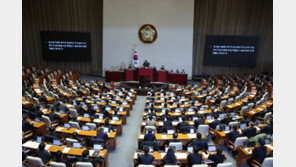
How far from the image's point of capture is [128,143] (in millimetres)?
7766

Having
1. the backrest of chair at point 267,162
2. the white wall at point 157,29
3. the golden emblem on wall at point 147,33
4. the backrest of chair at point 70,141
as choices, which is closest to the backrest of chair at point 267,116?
the backrest of chair at point 267,162

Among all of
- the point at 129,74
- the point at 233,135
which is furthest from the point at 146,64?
the point at 233,135

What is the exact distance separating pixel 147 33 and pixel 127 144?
45.0ft

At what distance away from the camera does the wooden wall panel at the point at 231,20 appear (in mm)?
18828

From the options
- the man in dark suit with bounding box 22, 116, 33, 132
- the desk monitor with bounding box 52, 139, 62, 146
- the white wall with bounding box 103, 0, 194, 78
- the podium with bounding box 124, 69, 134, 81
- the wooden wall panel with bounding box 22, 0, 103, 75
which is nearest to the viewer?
the desk monitor with bounding box 52, 139, 62, 146

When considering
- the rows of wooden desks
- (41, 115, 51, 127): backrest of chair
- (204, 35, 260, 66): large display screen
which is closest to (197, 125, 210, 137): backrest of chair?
the rows of wooden desks

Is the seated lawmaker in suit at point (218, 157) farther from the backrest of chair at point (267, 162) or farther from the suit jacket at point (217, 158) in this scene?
the backrest of chair at point (267, 162)

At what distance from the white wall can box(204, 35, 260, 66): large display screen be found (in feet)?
6.78

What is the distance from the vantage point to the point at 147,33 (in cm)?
1920

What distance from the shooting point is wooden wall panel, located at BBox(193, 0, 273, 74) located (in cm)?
1883

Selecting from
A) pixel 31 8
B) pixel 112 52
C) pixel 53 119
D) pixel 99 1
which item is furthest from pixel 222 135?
pixel 31 8

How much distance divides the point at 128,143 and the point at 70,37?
15580 mm

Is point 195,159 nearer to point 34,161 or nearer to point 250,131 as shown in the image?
point 250,131

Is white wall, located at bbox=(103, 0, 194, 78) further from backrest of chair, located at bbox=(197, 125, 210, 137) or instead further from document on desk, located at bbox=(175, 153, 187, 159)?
document on desk, located at bbox=(175, 153, 187, 159)
